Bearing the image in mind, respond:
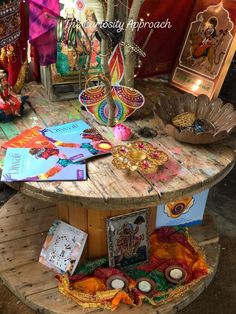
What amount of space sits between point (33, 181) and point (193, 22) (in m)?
1.26

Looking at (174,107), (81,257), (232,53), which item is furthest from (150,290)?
(232,53)

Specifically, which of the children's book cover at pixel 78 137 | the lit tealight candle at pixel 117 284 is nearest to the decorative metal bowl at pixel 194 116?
the children's book cover at pixel 78 137

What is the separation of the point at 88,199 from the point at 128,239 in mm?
423

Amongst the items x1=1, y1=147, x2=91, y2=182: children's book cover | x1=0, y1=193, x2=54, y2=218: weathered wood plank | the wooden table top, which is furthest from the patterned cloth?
x1=0, y1=193, x2=54, y2=218: weathered wood plank

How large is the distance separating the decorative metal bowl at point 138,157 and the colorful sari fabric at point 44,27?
566 mm

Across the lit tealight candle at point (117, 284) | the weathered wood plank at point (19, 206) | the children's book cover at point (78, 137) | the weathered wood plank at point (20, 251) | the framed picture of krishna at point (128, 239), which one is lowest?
the weathered wood plank at point (19, 206)

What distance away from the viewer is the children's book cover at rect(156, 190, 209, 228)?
1.81 metres

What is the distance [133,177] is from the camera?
1442 mm

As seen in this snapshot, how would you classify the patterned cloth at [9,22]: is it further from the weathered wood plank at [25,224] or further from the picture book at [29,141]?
the weathered wood plank at [25,224]

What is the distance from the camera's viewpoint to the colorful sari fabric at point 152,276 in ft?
5.15

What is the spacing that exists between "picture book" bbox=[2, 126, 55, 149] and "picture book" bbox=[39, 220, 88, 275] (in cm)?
36

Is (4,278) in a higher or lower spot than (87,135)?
lower

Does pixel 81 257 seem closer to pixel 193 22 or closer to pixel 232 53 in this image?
pixel 232 53

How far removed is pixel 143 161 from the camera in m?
1.48
